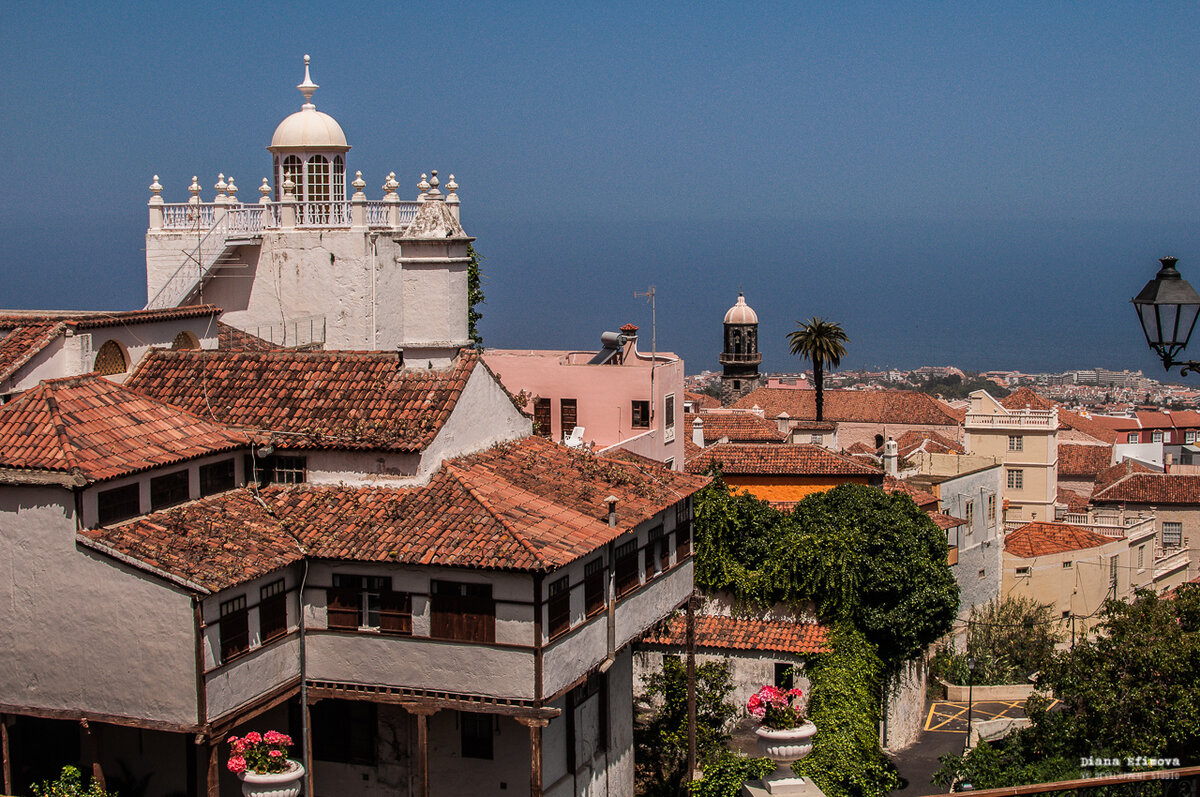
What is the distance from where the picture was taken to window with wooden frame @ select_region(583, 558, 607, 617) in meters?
25.4

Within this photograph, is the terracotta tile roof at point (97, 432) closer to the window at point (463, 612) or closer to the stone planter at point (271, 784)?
the window at point (463, 612)

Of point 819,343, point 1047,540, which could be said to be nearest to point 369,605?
point 1047,540

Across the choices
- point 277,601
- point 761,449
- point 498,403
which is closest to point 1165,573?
point 761,449

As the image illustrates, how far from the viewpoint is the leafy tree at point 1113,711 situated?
29672mm

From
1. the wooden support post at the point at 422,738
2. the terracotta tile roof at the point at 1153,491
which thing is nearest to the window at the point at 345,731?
the wooden support post at the point at 422,738

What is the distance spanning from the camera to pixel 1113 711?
1192 inches

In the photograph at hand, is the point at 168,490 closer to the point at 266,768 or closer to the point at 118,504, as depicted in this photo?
the point at 118,504

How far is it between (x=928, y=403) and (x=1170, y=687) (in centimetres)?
6587

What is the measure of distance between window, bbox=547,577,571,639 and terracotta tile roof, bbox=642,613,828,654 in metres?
10.1

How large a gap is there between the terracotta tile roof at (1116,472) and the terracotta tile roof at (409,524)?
182ft

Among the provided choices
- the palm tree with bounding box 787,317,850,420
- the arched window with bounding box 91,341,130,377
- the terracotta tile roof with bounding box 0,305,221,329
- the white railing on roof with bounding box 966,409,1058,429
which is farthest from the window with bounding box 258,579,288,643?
the palm tree with bounding box 787,317,850,420

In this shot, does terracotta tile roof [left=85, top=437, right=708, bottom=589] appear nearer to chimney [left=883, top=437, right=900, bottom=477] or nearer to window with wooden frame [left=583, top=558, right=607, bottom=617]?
window with wooden frame [left=583, top=558, right=607, bottom=617]

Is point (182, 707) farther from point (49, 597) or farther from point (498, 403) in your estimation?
point (498, 403)

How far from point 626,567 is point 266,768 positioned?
940 cm
